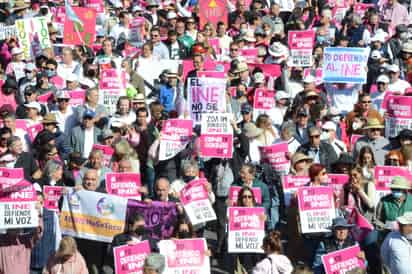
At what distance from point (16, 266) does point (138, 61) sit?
26.4ft

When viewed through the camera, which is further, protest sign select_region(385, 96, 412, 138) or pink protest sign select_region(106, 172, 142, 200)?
protest sign select_region(385, 96, 412, 138)

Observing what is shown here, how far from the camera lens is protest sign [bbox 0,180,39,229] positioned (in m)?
15.5

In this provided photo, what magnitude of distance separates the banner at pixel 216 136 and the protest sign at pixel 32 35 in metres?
6.92

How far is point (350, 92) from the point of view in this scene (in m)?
21.7

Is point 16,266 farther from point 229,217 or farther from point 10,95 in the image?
point 10,95

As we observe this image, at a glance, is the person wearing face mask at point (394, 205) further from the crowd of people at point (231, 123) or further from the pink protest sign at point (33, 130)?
the pink protest sign at point (33, 130)

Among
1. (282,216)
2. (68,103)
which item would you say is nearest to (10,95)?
(68,103)

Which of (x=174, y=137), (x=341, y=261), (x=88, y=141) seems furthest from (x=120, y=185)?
(x=341, y=261)

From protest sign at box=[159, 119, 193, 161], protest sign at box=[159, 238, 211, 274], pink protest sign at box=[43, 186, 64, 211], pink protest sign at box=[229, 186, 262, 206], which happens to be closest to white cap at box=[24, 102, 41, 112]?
protest sign at box=[159, 119, 193, 161]

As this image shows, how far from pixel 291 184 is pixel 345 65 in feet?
18.4

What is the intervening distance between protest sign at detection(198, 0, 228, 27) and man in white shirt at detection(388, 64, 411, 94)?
18.7ft

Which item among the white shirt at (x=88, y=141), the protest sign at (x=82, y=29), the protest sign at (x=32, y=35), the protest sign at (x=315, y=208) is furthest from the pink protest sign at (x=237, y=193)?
the protest sign at (x=82, y=29)

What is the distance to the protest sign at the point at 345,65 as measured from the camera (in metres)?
21.7

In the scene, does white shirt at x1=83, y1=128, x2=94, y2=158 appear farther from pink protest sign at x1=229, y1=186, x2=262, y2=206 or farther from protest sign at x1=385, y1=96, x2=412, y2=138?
protest sign at x1=385, y1=96, x2=412, y2=138
